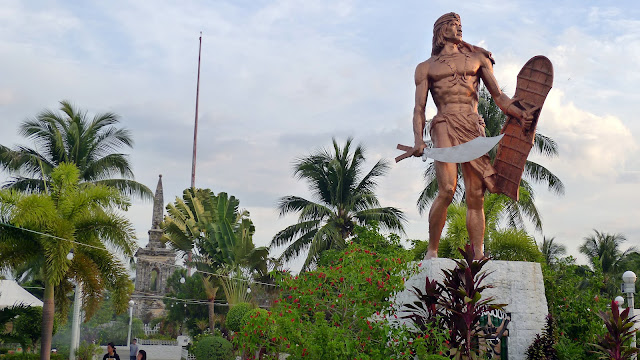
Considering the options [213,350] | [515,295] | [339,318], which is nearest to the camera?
[339,318]

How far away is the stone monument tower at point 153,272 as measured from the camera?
1865 inches

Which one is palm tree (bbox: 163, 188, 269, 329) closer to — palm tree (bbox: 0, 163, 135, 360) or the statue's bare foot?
palm tree (bbox: 0, 163, 135, 360)

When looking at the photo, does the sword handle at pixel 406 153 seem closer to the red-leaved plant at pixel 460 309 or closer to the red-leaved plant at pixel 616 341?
the red-leaved plant at pixel 460 309

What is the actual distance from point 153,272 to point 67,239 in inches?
1437

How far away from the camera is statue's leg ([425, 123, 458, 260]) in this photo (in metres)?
8.08

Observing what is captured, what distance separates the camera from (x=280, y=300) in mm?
8016

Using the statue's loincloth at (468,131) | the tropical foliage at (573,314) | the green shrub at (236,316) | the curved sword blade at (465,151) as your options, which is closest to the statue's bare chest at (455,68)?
the statue's loincloth at (468,131)

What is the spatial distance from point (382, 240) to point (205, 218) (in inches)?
384

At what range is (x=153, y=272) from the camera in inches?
1965

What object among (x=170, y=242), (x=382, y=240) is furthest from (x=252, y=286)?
(x=382, y=240)

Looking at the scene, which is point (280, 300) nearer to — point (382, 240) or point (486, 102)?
point (382, 240)

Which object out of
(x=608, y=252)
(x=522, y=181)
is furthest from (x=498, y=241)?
(x=608, y=252)

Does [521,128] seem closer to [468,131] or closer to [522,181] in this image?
[468,131]

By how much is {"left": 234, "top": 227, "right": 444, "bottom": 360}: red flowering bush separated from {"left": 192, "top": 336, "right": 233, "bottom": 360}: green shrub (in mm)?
10972
